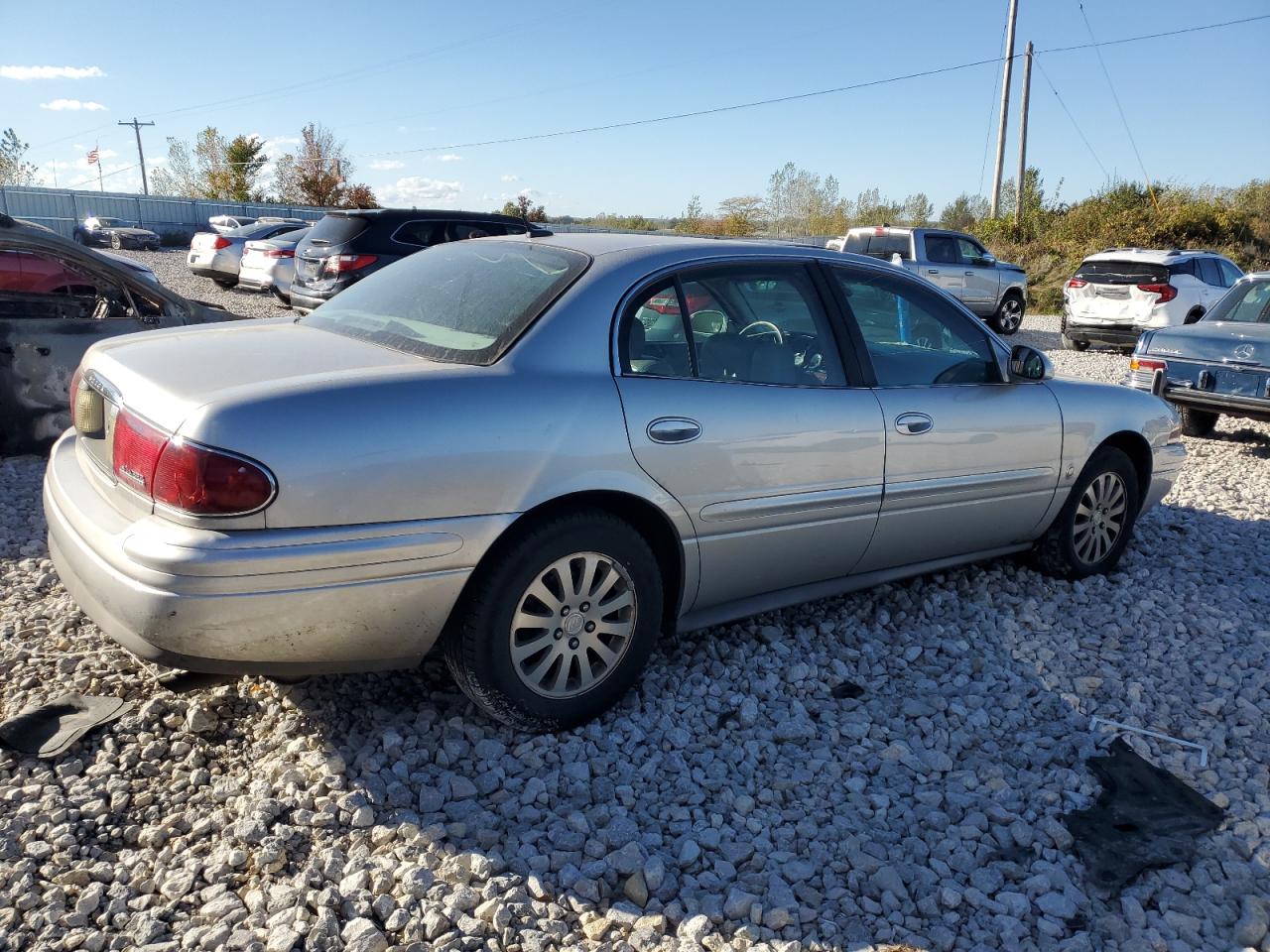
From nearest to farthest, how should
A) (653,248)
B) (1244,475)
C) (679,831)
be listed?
(679,831) < (653,248) < (1244,475)

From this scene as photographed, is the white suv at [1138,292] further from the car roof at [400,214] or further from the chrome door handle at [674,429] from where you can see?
the chrome door handle at [674,429]

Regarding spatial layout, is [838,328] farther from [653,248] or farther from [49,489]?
[49,489]

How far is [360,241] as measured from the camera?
11.3m

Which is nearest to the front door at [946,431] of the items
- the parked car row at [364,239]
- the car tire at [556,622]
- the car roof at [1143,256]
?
the car tire at [556,622]

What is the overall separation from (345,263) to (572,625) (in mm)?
9070

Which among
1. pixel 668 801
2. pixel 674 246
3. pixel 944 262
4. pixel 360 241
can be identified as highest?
pixel 674 246

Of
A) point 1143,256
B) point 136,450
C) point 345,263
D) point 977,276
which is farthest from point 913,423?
point 977,276

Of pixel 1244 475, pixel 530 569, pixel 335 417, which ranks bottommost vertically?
pixel 1244 475

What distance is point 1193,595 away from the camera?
4.82 meters

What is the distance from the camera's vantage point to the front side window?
398 cm

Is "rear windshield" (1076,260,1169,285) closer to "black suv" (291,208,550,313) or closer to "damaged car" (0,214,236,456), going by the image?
"black suv" (291,208,550,313)

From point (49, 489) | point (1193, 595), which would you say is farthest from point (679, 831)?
point (1193, 595)

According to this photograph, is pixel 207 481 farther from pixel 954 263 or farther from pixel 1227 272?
pixel 1227 272

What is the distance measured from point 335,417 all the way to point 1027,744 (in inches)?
99.5
